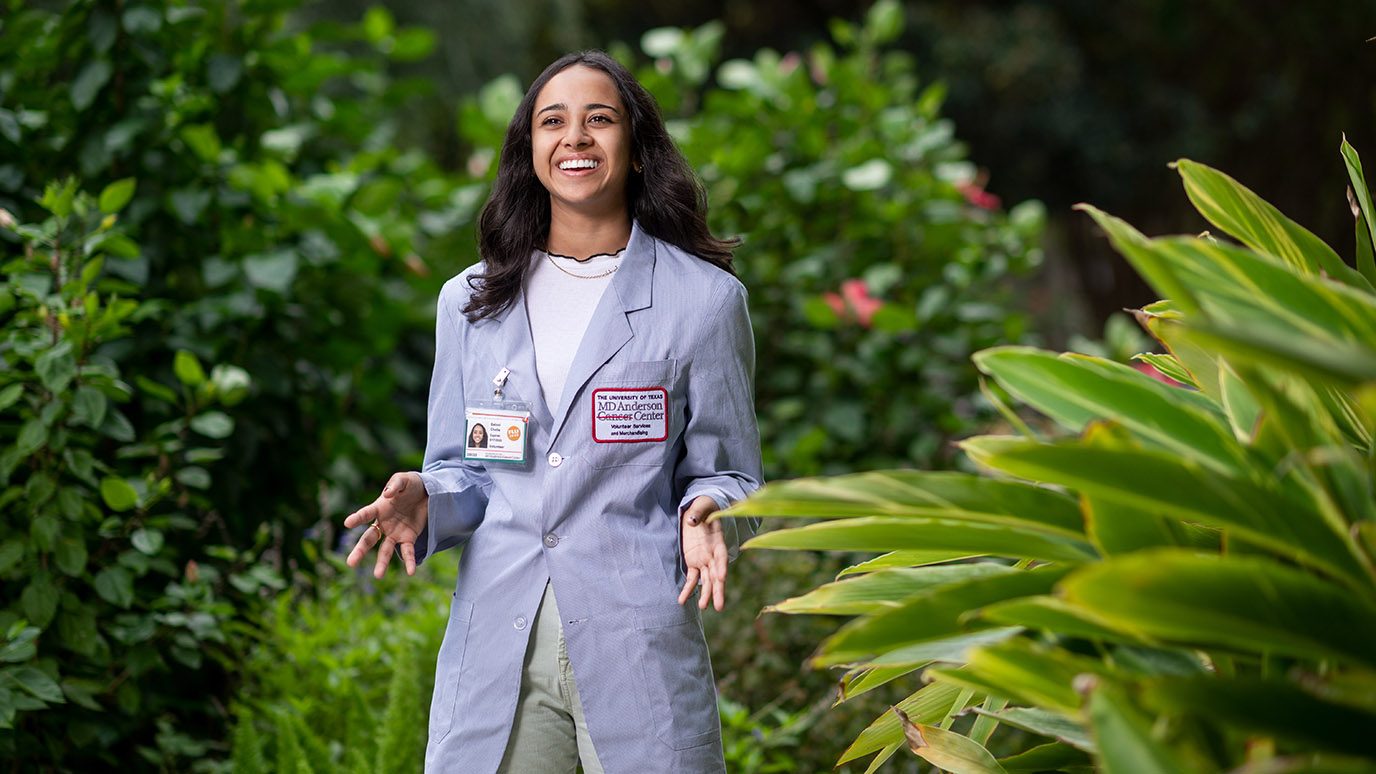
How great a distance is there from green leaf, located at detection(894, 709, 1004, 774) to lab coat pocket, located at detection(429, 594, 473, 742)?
61cm

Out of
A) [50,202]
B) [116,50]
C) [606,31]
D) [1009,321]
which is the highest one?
[606,31]

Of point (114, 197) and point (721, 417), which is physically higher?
point (114, 197)

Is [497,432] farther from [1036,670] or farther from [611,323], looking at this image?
[1036,670]

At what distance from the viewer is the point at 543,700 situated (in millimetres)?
1794

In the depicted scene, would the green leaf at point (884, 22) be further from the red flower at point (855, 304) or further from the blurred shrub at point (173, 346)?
the blurred shrub at point (173, 346)

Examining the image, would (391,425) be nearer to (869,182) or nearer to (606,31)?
(869,182)

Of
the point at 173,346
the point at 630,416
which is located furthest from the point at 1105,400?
the point at 173,346

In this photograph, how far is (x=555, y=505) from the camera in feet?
5.83

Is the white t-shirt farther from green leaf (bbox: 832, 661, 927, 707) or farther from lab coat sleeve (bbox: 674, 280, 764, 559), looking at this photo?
green leaf (bbox: 832, 661, 927, 707)

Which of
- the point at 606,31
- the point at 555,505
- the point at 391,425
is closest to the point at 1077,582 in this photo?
the point at 555,505

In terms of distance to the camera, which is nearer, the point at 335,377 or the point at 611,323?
the point at 611,323

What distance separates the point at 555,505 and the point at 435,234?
8.60 feet

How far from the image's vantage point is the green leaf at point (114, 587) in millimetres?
2510

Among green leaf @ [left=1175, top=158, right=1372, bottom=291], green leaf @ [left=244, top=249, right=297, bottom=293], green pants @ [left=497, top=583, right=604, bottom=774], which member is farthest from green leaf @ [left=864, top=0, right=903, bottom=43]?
green pants @ [left=497, top=583, right=604, bottom=774]
